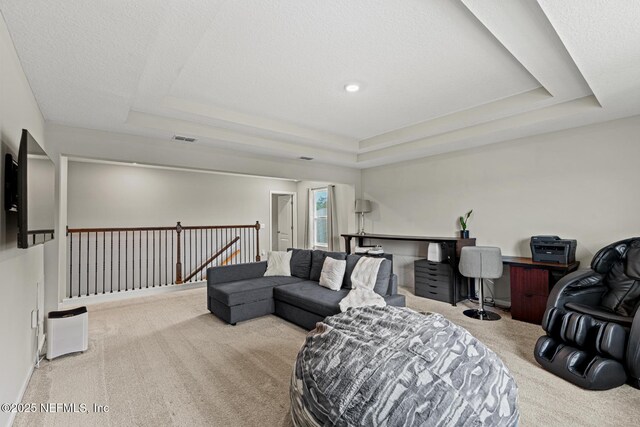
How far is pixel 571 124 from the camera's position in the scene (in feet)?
12.3

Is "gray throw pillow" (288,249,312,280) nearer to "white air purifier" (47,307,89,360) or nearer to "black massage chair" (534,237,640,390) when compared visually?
"white air purifier" (47,307,89,360)

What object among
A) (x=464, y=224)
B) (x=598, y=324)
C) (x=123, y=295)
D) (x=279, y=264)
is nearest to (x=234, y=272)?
(x=279, y=264)

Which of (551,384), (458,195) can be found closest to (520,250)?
(458,195)

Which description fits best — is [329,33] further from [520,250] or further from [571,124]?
[520,250]

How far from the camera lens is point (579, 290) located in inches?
119

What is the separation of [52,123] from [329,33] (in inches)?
132

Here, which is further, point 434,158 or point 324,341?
point 434,158

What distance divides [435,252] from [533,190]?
5.35ft

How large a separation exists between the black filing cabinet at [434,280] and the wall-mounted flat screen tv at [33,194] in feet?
15.9

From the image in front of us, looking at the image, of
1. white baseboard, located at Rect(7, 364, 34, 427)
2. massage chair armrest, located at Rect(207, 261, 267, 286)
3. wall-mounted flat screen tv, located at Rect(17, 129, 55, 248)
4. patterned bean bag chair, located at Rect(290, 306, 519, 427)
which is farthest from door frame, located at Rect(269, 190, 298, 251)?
patterned bean bag chair, located at Rect(290, 306, 519, 427)

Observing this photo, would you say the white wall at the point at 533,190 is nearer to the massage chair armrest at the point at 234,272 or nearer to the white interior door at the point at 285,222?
the massage chair armrest at the point at 234,272

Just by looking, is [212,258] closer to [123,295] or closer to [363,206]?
[123,295]

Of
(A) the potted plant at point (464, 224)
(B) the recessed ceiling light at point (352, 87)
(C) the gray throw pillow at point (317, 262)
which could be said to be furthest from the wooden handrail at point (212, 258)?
(B) the recessed ceiling light at point (352, 87)

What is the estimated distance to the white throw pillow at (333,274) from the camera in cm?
399
